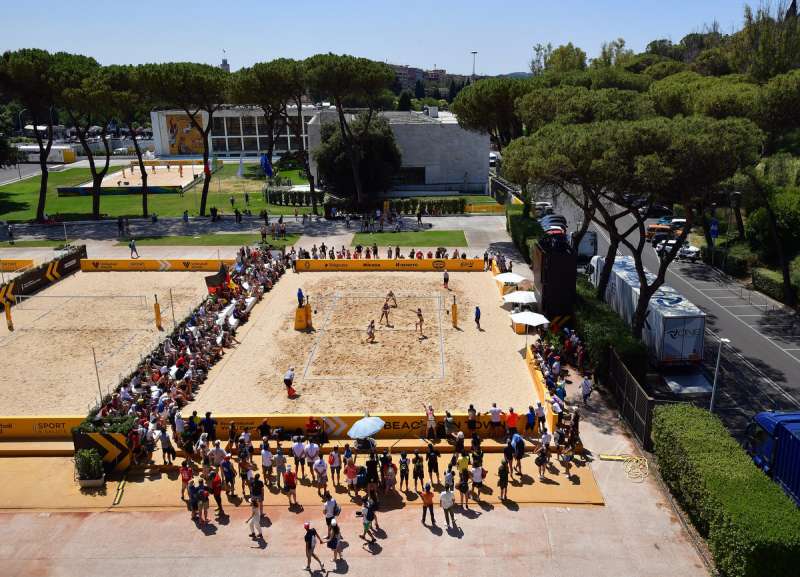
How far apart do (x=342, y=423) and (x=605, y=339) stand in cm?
937

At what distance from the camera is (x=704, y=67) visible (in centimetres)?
8900

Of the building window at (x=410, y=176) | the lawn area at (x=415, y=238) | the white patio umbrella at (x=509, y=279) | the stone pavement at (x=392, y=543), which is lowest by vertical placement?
the stone pavement at (x=392, y=543)

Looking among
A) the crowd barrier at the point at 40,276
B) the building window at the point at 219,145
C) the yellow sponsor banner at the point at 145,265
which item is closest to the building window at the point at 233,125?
the building window at the point at 219,145

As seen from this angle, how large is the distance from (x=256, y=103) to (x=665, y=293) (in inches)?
1500

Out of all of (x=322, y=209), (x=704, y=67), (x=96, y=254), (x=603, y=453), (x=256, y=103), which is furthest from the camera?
(x=704, y=67)

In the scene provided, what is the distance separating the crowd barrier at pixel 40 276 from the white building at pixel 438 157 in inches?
1103

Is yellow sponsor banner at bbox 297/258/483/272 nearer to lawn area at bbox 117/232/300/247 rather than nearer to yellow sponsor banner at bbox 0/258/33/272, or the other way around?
lawn area at bbox 117/232/300/247

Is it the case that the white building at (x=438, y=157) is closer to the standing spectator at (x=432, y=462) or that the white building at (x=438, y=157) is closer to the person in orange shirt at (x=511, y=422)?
the person in orange shirt at (x=511, y=422)

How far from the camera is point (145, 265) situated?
127ft

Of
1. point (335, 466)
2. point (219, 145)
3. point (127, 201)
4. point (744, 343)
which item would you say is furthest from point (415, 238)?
point (219, 145)

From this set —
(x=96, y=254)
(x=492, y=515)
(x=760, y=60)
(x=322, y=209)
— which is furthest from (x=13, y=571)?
(x=760, y=60)

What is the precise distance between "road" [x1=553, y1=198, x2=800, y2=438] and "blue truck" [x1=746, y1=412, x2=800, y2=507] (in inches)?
116

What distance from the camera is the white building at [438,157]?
6250 centimetres

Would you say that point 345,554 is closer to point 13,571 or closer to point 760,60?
point 13,571
